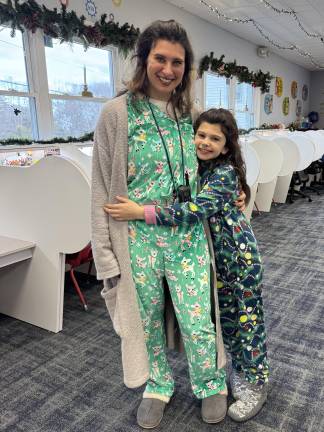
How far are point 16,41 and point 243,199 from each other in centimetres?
320

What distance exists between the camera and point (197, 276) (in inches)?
46.1

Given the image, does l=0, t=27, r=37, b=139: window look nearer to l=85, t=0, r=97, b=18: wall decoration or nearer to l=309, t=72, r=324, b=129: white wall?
l=85, t=0, r=97, b=18: wall decoration

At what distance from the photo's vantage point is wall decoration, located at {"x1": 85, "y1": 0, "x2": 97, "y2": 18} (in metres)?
3.96

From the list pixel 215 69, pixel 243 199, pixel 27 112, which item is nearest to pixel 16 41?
pixel 27 112

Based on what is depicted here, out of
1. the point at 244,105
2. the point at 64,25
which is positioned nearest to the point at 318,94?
the point at 244,105

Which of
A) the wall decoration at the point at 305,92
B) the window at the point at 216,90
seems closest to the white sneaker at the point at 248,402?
the window at the point at 216,90

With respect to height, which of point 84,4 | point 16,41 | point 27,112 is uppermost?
point 84,4

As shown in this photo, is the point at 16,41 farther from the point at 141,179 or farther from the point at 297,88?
the point at 297,88

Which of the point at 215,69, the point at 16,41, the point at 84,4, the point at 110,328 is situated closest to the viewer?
the point at 110,328

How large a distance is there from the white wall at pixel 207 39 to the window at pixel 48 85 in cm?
44

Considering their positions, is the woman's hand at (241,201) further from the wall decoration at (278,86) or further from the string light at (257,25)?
the wall decoration at (278,86)

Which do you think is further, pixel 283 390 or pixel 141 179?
pixel 283 390

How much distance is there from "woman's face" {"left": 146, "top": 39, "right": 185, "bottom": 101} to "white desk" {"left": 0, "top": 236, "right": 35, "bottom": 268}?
1.23m

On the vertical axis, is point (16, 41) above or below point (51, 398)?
above
